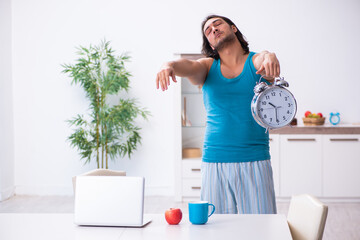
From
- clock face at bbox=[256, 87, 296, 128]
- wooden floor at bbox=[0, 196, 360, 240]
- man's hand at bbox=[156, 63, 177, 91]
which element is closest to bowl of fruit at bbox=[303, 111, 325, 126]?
wooden floor at bbox=[0, 196, 360, 240]

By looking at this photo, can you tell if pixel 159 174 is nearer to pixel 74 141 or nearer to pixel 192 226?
pixel 74 141

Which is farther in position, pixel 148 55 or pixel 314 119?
pixel 148 55

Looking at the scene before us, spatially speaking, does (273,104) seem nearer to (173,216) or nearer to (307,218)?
(307,218)

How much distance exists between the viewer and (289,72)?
5.14 m

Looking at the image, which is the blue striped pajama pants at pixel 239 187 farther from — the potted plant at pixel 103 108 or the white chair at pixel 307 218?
the potted plant at pixel 103 108

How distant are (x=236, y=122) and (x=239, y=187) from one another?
0.29 m

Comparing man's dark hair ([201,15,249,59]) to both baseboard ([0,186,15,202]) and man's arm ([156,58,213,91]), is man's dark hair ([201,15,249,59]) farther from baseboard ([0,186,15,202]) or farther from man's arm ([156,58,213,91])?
baseboard ([0,186,15,202])

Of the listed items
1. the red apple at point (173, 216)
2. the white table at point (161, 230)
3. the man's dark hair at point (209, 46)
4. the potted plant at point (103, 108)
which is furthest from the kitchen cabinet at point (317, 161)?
the red apple at point (173, 216)

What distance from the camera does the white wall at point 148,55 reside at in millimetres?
5090

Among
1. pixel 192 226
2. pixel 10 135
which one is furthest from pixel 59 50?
pixel 192 226

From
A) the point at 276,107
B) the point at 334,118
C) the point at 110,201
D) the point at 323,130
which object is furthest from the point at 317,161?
the point at 110,201

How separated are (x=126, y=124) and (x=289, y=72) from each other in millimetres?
2042

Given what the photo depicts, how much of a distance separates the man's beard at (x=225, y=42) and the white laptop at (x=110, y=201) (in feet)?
2.51

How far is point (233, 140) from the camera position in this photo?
1896mm
